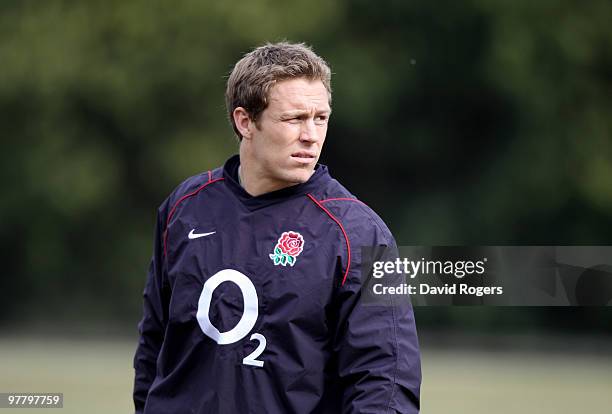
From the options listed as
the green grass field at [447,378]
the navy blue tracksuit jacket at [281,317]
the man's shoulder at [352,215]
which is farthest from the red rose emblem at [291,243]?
the green grass field at [447,378]

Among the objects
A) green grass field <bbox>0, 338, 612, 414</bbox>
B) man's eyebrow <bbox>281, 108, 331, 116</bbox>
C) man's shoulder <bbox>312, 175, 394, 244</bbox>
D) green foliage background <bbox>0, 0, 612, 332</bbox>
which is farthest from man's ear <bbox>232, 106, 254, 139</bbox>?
green foliage background <bbox>0, 0, 612, 332</bbox>

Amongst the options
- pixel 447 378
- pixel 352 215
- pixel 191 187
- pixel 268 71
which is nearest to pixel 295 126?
pixel 268 71

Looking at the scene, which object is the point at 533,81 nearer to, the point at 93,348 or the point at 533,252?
the point at 93,348

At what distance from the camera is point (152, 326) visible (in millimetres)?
3840

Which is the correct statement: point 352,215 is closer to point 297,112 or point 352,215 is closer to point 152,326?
point 297,112

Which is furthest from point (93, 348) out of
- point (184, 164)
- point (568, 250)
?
point (568, 250)

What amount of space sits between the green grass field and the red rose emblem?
591 centimetres

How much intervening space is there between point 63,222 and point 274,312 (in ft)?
50.4

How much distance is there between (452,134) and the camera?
1861cm

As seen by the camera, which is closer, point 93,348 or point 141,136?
point 93,348

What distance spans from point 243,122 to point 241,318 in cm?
67

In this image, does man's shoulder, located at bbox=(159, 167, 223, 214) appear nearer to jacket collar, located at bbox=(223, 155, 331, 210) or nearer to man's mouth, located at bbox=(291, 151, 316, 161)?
jacket collar, located at bbox=(223, 155, 331, 210)

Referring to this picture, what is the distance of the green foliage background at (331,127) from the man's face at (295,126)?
13883mm

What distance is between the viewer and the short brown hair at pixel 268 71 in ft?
11.8
